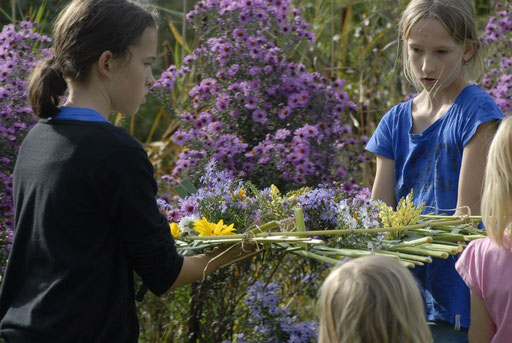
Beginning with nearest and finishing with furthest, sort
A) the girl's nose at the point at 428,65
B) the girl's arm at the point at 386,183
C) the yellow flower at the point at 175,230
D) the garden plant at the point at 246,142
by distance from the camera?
1. the yellow flower at the point at 175,230
2. the girl's nose at the point at 428,65
3. the girl's arm at the point at 386,183
4. the garden plant at the point at 246,142

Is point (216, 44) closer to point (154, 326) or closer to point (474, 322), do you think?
point (154, 326)

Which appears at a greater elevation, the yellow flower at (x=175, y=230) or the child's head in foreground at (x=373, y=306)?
the child's head in foreground at (x=373, y=306)

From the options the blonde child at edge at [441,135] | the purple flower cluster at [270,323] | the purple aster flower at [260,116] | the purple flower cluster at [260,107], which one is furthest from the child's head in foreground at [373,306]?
the purple aster flower at [260,116]

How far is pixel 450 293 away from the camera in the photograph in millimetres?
2398

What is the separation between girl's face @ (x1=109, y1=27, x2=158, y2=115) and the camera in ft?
6.25

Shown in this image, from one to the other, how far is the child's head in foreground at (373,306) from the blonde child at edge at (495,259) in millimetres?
511

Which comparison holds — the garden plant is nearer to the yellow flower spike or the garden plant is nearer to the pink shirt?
the yellow flower spike

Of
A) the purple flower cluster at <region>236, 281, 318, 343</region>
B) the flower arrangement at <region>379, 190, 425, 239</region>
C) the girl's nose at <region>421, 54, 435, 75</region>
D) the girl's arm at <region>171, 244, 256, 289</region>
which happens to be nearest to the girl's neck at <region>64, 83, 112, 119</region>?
the girl's arm at <region>171, 244, 256, 289</region>

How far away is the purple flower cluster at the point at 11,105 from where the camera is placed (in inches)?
133

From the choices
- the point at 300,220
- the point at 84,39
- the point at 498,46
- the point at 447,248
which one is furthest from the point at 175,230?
the point at 498,46

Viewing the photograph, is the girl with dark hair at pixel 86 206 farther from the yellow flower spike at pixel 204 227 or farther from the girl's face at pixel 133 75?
the yellow flower spike at pixel 204 227

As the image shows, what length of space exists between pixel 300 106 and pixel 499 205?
1.92 meters

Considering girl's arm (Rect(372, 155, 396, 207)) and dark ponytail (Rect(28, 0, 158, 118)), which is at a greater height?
dark ponytail (Rect(28, 0, 158, 118))

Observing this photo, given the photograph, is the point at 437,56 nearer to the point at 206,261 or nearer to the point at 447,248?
the point at 447,248
